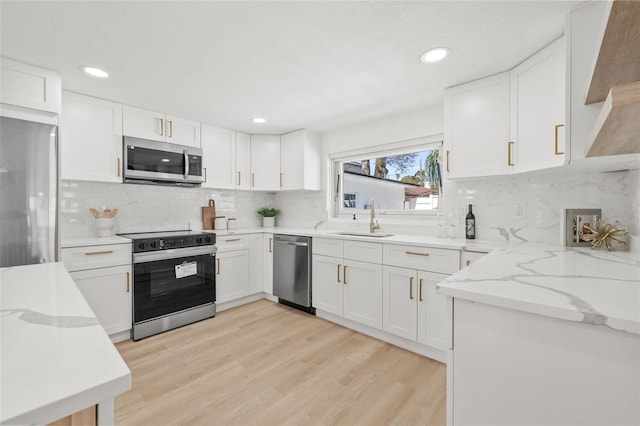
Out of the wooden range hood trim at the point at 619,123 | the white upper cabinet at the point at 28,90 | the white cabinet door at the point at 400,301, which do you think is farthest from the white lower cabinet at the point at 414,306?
the white upper cabinet at the point at 28,90

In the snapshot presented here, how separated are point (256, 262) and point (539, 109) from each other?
3.11 meters

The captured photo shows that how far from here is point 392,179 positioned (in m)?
3.40

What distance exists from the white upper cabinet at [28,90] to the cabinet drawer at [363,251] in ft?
8.39

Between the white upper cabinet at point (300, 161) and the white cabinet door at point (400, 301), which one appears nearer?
the white cabinet door at point (400, 301)

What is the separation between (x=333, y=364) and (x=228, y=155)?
269cm

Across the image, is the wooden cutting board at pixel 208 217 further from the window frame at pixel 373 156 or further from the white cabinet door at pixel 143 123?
the window frame at pixel 373 156

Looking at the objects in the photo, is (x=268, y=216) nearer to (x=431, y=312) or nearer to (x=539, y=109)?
(x=431, y=312)

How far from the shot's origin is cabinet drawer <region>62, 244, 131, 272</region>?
229cm

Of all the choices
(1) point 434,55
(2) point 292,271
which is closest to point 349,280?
(2) point 292,271

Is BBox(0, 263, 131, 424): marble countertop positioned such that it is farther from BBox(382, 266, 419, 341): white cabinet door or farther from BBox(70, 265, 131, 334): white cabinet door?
BBox(382, 266, 419, 341): white cabinet door

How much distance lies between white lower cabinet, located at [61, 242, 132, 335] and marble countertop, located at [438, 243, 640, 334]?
105 inches

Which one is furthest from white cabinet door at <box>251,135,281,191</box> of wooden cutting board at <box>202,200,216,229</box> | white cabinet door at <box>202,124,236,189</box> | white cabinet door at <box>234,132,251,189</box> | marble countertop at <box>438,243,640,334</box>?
marble countertop at <box>438,243,640,334</box>

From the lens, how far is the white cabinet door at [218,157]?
11.3 feet

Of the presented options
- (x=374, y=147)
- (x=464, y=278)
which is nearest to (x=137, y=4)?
(x=464, y=278)
